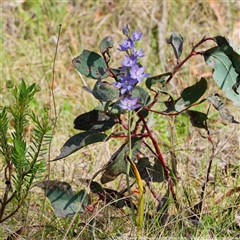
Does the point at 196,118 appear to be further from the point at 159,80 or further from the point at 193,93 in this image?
the point at 159,80

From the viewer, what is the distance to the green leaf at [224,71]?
6.03 feet

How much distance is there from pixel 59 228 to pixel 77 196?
0.75 ft

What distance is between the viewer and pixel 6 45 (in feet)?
13.6

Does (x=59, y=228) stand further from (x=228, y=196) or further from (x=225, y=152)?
(x=225, y=152)

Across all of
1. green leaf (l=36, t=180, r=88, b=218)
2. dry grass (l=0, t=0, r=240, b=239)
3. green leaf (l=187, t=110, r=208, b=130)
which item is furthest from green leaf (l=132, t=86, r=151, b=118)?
dry grass (l=0, t=0, r=240, b=239)

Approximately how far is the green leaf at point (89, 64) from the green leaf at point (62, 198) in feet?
1.32

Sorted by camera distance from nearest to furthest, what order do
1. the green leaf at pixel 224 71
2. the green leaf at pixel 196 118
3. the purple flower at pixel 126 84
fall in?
the purple flower at pixel 126 84
the green leaf at pixel 224 71
the green leaf at pixel 196 118

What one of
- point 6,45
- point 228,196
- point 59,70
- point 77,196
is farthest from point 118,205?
point 6,45

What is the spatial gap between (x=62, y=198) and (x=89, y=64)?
19.1 inches

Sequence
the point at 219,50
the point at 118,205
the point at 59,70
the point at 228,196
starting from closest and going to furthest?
the point at 219,50 → the point at 118,205 → the point at 228,196 → the point at 59,70

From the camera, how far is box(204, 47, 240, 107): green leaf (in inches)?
72.4

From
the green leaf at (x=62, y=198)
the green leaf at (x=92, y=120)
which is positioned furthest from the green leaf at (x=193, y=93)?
the green leaf at (x=62, y=198)

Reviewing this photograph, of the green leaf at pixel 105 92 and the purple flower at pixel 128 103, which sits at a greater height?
the green leaf at pixel 105 92

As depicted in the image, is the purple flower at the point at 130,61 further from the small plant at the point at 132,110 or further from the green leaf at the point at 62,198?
the green leaf at the point at 62,198
